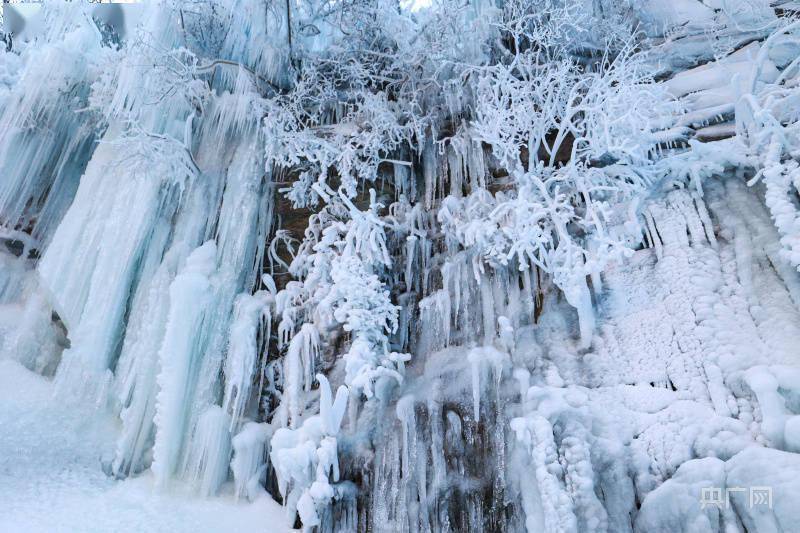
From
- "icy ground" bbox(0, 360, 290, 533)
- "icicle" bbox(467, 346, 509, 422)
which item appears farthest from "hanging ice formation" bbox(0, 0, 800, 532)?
"icy ground" bbox(0, 360, 290, 533)

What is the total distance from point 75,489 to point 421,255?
4.97m

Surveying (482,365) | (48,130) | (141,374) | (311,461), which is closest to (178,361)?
(141,374)

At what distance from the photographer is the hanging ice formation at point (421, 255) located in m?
4.51

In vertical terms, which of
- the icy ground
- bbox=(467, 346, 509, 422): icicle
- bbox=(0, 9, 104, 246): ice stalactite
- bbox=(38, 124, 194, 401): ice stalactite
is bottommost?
the icy ground

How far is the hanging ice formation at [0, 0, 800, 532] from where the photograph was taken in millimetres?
4508

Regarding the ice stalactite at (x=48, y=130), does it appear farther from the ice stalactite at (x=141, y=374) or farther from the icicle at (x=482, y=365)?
the icicle at (x=482, y=365)

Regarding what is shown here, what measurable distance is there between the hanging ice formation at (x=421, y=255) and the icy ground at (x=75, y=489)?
26 centimetres

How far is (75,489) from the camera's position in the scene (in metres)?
5.84

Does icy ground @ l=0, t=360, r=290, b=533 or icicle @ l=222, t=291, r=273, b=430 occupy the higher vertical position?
icicle @ l=222, t=291, r=273, b=430

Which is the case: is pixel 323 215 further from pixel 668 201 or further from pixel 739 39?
pixel 739 39

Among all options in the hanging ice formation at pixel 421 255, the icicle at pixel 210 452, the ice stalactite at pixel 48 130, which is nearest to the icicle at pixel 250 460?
the hanging ice formation at pixel 421 255

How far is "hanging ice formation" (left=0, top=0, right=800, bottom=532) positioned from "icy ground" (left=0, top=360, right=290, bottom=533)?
0.26 m

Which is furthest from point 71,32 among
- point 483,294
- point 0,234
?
point 483,294

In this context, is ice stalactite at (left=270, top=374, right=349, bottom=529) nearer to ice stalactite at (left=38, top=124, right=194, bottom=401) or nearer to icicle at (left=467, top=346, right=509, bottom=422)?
icicle at (left=467, top=346, right=509, bottom=422)
